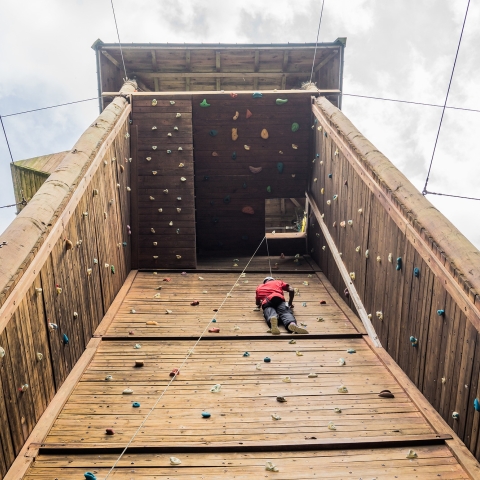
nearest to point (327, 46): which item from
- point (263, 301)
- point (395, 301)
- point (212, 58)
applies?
point (212, 58)

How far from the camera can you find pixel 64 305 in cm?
428

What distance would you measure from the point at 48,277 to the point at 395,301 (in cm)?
299

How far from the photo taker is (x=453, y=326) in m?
3.49

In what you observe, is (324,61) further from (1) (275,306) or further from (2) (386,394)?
(2) (386,394)

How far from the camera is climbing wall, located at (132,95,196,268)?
7.61 m

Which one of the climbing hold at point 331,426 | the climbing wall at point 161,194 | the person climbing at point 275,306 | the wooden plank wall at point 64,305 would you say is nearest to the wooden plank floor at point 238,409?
the climbing hold at point 331,426

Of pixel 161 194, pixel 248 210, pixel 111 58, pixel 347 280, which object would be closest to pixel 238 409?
pixel 347 280

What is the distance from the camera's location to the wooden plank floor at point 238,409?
3.17 meters

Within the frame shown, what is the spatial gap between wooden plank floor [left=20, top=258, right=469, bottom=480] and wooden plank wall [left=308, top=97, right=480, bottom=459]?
22 cm

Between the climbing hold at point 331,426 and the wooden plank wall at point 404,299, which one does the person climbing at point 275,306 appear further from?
the climbing hold at point 331,426

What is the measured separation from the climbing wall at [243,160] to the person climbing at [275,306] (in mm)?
2975

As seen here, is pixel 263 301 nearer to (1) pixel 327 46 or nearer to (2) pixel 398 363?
(2) pixel 398 363

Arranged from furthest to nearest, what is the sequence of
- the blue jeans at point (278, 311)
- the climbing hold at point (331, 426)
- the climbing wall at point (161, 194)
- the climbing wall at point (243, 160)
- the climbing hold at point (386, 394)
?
1. the climbing wall at point (243, 160)
2. the climbing wall at point (161, 194)
3. the blue jeans at point (278, 311)
4. the climbing hold at point (386, 394)
5. the climbing hold at point (331, 426)

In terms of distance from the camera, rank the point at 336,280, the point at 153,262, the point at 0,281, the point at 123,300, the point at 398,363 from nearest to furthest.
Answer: the point at 0,281, the point at 398,363, the point at 123,300, the point at 336,280, the point at 153,262
